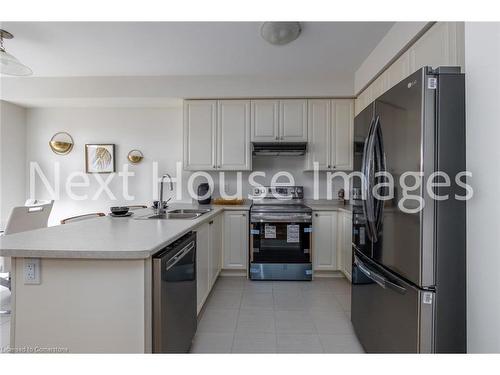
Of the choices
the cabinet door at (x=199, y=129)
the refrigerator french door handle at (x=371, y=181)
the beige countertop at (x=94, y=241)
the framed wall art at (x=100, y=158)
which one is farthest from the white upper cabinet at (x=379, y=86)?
the framed wall art at (x=100, y=158)

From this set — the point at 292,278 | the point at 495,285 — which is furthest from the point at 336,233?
the point at 495,285

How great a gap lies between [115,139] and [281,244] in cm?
284

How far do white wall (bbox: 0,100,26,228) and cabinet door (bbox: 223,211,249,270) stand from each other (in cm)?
310

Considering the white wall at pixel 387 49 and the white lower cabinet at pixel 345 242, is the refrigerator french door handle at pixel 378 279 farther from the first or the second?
the white wall at pixel 387 49

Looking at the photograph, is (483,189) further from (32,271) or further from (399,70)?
(32,271)

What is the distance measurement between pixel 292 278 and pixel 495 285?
6.75 feet

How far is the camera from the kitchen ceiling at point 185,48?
218cm

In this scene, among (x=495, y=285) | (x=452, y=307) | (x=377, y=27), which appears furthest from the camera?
(x=377, y=27)

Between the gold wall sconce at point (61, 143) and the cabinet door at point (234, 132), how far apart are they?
230cm

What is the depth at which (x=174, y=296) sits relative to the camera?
1288mm

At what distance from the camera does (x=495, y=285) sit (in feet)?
3.33

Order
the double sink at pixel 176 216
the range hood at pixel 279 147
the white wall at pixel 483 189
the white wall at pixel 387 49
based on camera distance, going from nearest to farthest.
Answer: the white wall at pixel 483 189 → the white wall at pixel 387 49 → the double sink at pixel 176 216 → the range hood at pixel 279 147

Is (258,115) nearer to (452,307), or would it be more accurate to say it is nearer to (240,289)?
(240,289)

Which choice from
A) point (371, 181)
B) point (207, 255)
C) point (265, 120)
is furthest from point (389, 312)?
point (265, 120)
